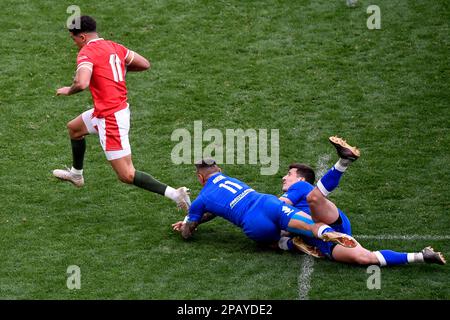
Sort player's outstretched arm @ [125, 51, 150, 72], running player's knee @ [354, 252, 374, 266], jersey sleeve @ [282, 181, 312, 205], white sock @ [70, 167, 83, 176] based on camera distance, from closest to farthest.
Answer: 1. running player's knee @ [354, 252, 374, 266]
2. jersey sleeve @ [282, 181, 312, 205]
3. player's outstretched arm @ [125, 51, 150, 72]
4. white sock @ [70, 167, 83, 176]

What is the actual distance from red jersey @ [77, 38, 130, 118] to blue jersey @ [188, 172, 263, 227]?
1.28 metres

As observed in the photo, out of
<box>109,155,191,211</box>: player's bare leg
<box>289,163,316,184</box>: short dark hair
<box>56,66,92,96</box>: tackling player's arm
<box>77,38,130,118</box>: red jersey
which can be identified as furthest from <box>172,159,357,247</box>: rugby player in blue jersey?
<box>56,66,92,96</box>: tackling player's arm

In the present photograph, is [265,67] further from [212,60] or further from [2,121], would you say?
[2,121]

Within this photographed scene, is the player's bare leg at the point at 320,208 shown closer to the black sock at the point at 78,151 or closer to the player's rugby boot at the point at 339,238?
the player's rugby boot at the point at 339,238

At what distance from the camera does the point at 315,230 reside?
8.85m

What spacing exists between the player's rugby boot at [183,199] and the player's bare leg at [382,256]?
168 centimetres

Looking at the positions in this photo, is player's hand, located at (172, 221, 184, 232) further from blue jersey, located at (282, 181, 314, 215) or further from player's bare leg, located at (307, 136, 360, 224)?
player's bare leg, located at (307, 136, 360, 224)

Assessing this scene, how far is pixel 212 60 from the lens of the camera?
13555 mm

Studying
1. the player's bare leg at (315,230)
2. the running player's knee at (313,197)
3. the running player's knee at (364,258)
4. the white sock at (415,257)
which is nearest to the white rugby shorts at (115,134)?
the player's bare leg at (315,230)

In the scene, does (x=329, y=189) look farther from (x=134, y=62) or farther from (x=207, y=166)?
(x=134, y=62)

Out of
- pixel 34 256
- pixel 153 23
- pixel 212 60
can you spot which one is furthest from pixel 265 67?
pixel 34 256

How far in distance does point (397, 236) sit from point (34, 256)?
348 cm

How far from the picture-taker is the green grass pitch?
8.85 metres
